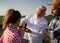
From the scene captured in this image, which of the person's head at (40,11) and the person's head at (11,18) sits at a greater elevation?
the person's head at (11,18)

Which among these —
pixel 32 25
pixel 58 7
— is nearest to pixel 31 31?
pixel 32 25

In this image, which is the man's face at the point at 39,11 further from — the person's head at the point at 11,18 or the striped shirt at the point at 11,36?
the striped shirt at the point at 11,36

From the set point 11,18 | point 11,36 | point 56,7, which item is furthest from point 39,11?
point 56,7

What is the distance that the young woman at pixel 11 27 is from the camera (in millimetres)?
4138

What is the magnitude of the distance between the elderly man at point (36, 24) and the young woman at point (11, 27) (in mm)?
1470

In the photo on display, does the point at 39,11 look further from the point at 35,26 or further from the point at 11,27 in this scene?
the point at 11,27

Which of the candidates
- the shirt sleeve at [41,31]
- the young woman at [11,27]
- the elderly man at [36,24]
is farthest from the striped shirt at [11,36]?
the shirt sleeve at [41,31]

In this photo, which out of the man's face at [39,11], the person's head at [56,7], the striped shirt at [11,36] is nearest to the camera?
the person's head at [56,7]

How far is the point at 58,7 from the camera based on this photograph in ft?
11.9

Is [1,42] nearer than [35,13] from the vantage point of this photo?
Yes

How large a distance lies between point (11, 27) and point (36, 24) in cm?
173

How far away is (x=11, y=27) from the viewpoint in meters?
4.22

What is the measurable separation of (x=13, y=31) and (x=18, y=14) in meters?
0.31

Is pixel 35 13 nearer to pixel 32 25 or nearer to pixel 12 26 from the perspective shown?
pixel 32 25
